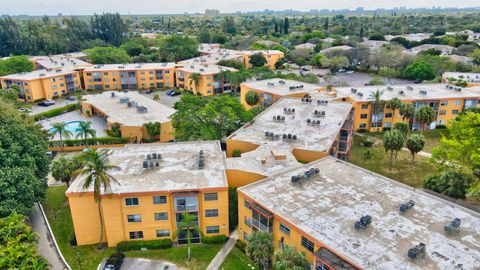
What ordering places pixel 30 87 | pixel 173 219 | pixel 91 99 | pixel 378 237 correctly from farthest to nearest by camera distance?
pixel 30 87 < pixel 91 99 < pixel 173 219 < pixel 378 237

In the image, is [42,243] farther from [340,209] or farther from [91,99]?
[91,99]

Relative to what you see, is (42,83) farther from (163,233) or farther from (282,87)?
(163,233)

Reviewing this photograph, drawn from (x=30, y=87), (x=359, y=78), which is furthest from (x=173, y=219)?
(x=359, y=78)

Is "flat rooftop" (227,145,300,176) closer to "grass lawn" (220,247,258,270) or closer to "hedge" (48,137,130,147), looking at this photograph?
"grass lawn" (220,247,258,270)

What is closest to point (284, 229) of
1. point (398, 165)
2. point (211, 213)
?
point (211, 213)

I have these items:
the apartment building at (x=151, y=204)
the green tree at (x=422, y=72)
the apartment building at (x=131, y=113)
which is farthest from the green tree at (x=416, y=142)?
the green tree at (x=422, y=72)

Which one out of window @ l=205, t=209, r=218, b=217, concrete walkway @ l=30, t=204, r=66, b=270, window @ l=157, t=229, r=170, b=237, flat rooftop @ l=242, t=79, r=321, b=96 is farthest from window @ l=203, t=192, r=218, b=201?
flat rooftop @ l=242, t=79, r=321, b=96
